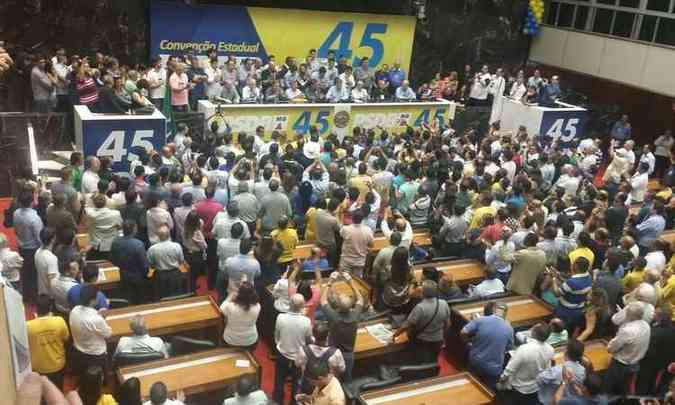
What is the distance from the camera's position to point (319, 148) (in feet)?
31.9

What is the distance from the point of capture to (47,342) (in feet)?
16.0

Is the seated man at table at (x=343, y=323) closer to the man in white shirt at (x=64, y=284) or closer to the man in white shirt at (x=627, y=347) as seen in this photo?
the man in white shirt at (x=64, y=284)

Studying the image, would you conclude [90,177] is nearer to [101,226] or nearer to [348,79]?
[101,226]

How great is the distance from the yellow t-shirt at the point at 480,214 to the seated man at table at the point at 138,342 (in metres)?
4.16

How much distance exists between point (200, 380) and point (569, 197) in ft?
21.1

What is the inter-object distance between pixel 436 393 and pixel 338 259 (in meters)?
2.74

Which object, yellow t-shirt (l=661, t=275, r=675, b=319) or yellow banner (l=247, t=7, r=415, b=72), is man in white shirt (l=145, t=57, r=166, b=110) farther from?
yellow t-shirt (l=661, t=275, r=675, b=319)

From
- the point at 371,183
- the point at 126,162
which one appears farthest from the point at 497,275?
the point at 126,162

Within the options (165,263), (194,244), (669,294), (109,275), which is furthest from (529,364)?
(109,275)

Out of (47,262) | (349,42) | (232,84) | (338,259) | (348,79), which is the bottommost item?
(338,259)

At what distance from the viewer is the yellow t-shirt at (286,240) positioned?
6641mm

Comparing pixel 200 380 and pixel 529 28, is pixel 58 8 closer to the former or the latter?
pixel 200 380

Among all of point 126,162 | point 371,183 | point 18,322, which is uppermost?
point 18,322

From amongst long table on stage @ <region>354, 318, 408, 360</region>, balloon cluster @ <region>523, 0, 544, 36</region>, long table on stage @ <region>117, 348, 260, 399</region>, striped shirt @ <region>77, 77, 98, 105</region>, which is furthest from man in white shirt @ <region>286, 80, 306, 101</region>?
balloon cluster @ <region>523, 0, 544, 36</region>
